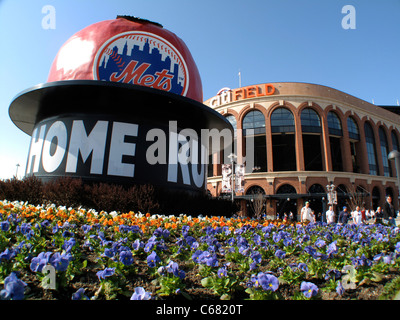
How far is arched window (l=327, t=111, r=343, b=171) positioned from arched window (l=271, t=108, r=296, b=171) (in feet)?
20.0

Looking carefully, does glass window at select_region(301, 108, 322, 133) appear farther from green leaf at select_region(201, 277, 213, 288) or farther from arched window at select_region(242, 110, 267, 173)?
green leaf at select_region(201, 277, 213, 288)

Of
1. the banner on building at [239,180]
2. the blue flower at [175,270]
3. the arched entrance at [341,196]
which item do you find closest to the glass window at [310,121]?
the arched entrance at [341,196]

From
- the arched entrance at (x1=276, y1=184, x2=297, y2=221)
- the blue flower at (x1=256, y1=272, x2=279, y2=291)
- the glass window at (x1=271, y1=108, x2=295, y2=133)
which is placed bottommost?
the blue flower at (x1=256, y1=272, x2=279, y2=291)

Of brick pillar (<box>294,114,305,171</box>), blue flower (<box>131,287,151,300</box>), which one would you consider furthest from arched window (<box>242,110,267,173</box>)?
blue flower (<box>131,287,151,300</box>)

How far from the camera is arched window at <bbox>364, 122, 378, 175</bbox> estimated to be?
41.0 meters

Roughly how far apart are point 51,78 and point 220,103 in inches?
1262

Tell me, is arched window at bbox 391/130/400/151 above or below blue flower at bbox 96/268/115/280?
above

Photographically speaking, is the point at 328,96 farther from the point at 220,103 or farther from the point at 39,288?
the point at 39,288

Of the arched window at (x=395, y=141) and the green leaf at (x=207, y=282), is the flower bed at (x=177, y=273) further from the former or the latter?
the arched window at (x=395, y=141)

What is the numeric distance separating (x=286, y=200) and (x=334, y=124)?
49.3ft

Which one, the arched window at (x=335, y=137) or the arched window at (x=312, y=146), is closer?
the arched window at (x=312, y=146)

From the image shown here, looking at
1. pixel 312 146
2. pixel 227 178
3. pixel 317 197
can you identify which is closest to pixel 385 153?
pixel 312 146

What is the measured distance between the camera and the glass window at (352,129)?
39981 mm

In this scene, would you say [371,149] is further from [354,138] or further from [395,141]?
[395,141]
